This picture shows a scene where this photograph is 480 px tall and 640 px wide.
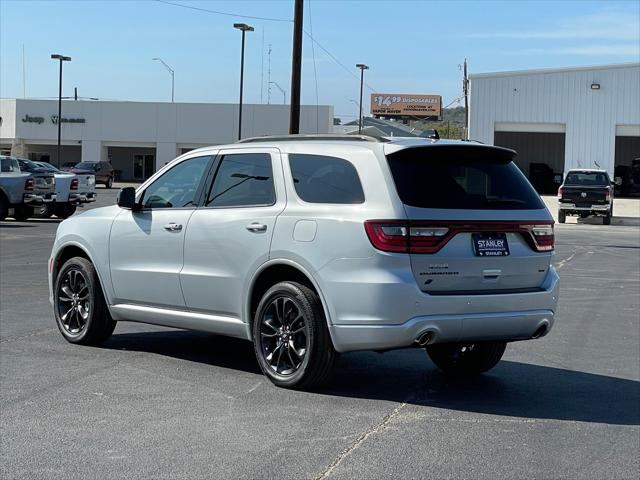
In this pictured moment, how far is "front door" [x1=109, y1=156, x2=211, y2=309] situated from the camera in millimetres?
8047

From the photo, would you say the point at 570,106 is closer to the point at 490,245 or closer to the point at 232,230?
the point at 232,230

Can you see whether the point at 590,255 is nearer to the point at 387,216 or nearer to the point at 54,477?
the point at 387,216

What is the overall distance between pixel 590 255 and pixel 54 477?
1982 centimetres

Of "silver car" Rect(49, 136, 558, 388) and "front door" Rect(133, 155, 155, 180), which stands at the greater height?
"front door" Rect(133, 155, 155, 180)

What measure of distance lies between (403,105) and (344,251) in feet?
407

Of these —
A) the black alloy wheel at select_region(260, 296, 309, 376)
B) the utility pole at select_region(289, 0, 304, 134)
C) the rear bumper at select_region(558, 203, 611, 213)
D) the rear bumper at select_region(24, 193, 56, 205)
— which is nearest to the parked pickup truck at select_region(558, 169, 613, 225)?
the rear bumper at select_region(558, 203, 611, 213)

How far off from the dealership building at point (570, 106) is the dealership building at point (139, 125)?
19672mm

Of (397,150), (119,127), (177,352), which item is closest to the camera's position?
(397,150)

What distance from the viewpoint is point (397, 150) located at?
6.88 metres

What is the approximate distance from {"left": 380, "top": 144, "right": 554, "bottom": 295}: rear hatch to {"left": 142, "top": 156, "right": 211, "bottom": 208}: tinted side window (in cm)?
200

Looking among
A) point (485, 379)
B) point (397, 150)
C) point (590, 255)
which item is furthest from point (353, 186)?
point (590, 255)

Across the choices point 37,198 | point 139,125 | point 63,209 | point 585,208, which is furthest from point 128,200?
point 139,125

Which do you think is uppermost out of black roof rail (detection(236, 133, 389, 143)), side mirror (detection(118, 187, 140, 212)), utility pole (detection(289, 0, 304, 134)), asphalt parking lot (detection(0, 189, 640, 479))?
utility pole (detection(289, 0, 304, 134))

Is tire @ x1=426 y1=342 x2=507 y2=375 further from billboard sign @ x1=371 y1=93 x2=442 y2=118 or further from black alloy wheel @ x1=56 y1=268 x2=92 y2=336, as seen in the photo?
billboard sign @ x1=371 y1=93 x2=442 y2=118
